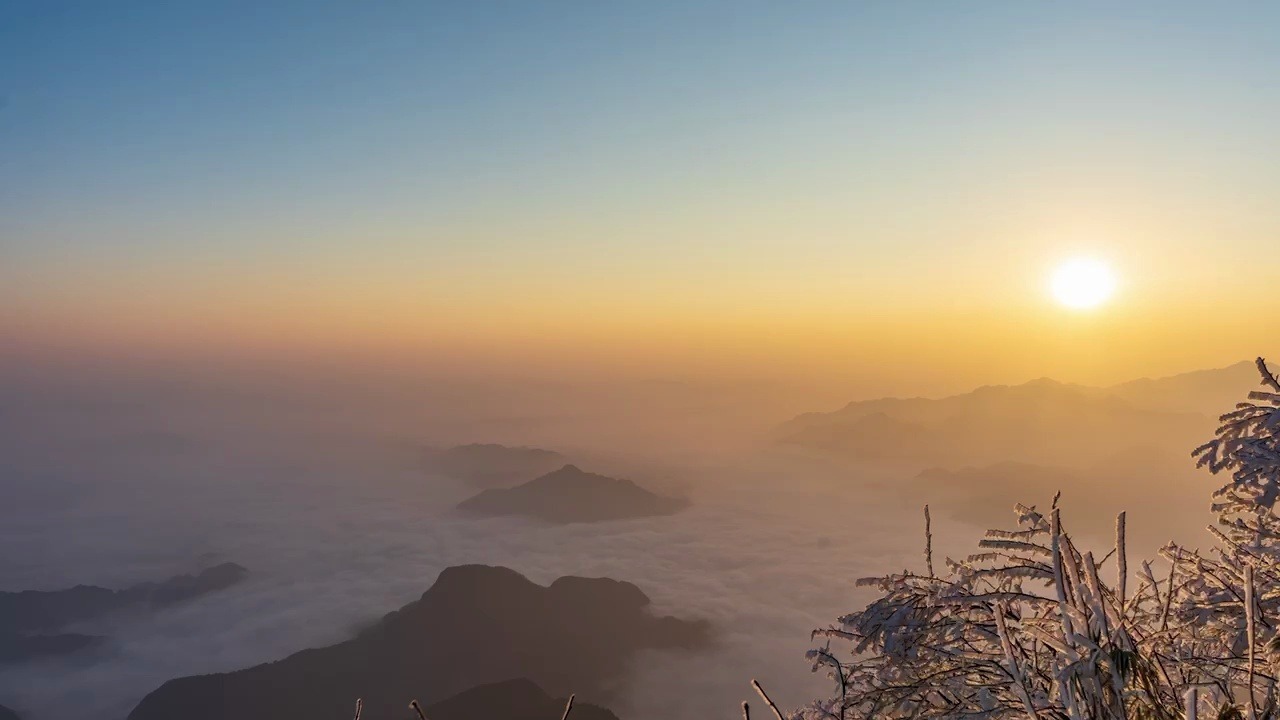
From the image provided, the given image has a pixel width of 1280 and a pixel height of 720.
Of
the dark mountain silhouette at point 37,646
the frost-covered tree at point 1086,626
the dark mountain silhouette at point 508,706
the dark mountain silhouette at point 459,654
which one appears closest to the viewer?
the frost-covered tree at point 1086,626

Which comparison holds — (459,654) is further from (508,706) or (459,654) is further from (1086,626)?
(1086,626)

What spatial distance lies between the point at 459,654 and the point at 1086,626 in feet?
552

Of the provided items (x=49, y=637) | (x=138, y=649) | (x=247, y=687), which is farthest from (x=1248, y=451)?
(x=49, y=637)

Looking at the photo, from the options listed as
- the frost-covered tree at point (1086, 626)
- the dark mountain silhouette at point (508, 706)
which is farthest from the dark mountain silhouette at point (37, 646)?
the frost-covered tree at point (1086, 626)

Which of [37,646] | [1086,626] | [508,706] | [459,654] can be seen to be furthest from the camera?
[37,646]

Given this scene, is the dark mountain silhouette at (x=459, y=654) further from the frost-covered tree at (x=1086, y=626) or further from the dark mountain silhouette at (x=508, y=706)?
the frost-covered tree at (x=1086, y=626)

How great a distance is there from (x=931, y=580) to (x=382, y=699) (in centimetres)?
15191

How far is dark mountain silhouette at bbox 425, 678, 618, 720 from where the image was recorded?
95312 millimetres

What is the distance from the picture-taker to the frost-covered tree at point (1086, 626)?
9.67 feet

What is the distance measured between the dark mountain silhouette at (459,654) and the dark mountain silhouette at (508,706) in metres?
36.5

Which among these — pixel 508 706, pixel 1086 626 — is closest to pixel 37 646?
pixel 508 706

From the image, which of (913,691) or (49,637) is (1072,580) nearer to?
(913,691)

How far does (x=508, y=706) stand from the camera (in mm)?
97688

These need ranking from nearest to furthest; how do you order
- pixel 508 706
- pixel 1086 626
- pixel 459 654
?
pixel 1086 626, pixel 508 706, pixel 459 654
